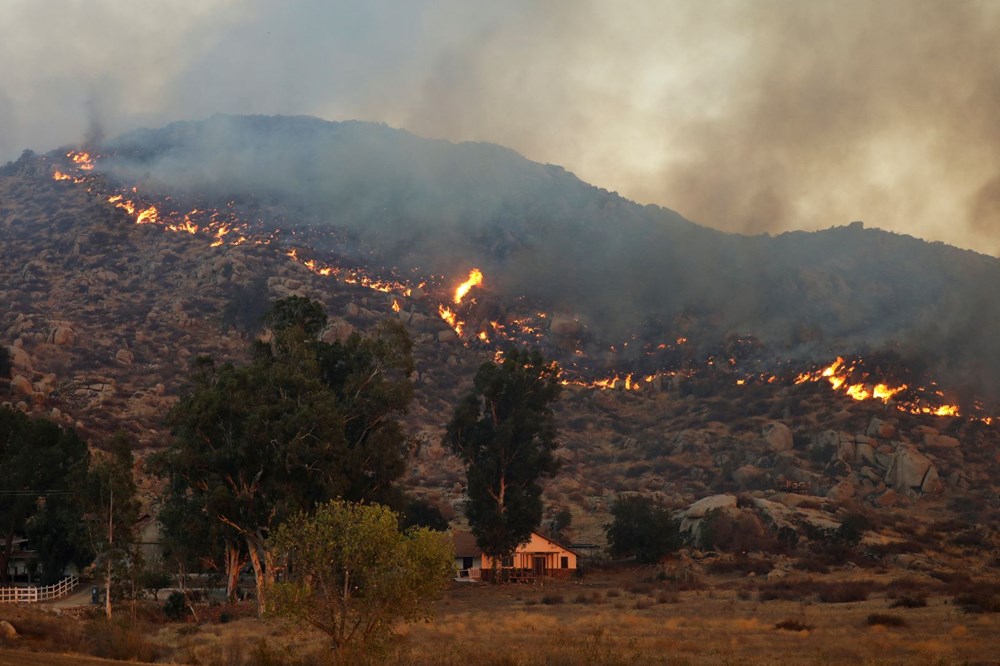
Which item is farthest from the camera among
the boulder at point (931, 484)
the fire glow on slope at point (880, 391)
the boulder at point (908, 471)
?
the fire glow on slope at point (880, 391)

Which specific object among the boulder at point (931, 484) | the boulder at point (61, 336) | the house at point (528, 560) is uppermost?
the boulder at point (61, 336)

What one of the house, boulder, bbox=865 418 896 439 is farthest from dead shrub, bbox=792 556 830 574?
boulder, bbox=865 418 896 439

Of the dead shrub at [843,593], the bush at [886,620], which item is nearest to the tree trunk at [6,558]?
the dead shrub at [843,593]

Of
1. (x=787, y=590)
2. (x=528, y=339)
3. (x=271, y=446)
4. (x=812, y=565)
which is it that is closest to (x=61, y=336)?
(x=528, y=339)

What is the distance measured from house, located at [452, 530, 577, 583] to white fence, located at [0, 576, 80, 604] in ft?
99.3

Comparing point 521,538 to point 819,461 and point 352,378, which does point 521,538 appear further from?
point 819,461

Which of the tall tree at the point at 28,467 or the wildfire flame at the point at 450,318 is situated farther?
the wildfire flame at the point at 450,318

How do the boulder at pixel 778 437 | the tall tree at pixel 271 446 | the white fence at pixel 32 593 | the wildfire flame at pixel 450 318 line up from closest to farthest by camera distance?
the tall tree at pixel 271 446 → the white fence at pixel 32 593 → the boulder at pixel 778 437 → the wildfire flame at pixel 450 318

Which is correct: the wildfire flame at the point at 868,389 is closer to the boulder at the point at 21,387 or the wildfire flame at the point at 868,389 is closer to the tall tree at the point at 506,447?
the tall tree at the point at 506,447

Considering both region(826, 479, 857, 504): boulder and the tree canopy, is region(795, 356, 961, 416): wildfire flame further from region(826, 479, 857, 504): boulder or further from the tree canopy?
the tree canopy

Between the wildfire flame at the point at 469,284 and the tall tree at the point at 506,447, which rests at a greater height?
the wildfire flame at the point at 469,284

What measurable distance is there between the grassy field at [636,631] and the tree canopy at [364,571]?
3.28 feet

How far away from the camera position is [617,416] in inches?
5640

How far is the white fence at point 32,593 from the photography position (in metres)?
56.8
